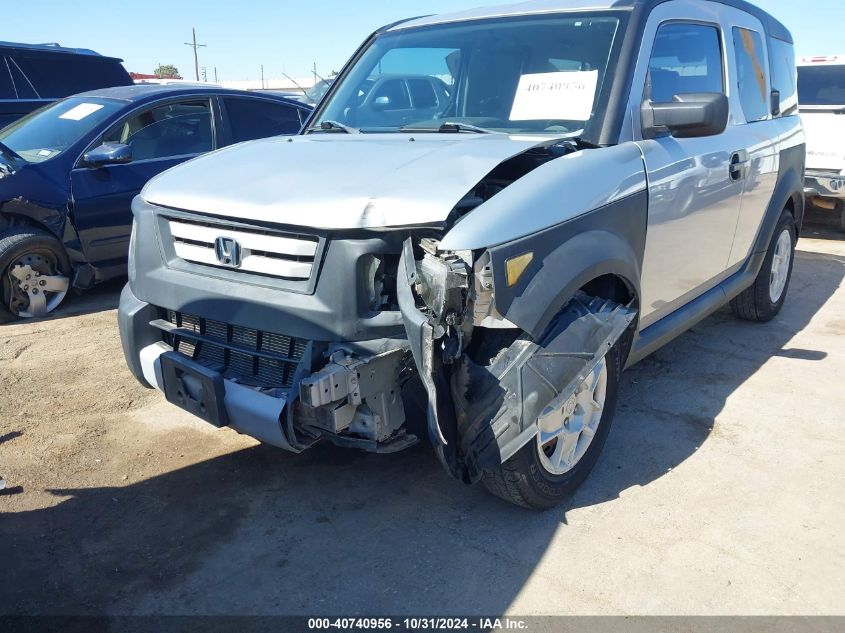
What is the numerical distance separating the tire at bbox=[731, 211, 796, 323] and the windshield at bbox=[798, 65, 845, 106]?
5.04m

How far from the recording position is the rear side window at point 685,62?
3.65 m

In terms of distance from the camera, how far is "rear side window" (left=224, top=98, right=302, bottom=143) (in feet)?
22.8

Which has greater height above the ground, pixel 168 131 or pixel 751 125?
pixel 751 125

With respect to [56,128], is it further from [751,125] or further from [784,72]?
[784,72]

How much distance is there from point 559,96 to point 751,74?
2.09 meters

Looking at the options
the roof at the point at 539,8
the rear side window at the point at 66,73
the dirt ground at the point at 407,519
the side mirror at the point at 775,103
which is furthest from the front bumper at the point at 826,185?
the rear side window at the point at 66,73

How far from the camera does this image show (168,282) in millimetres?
3105

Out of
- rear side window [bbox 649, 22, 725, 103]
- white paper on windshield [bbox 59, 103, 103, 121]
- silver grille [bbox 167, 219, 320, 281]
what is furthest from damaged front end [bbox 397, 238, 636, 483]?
white paper on windshield [bbox 59, 103, 103, 121]

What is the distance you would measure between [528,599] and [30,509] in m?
2.18

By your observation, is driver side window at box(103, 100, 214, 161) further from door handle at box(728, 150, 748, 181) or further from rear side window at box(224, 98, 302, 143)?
door handle at box(728, 150, 748, 181)

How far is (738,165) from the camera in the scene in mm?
4191

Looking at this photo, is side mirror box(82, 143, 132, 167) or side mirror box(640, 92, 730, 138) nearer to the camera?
side mirror box(640, 92, 730, 138)

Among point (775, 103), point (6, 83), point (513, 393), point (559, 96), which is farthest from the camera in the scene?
point (6, 83)

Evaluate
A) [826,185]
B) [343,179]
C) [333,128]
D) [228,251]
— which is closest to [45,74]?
[333,128]
